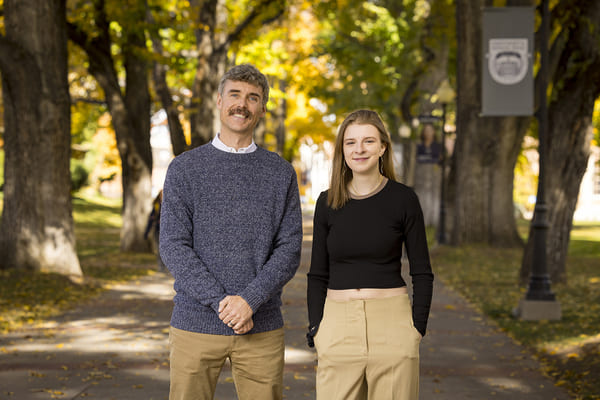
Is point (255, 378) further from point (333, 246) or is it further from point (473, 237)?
point (473, 237)

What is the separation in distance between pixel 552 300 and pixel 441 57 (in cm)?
2169

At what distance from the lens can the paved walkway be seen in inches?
277

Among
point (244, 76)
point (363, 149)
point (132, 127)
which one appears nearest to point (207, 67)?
point (132, 127)

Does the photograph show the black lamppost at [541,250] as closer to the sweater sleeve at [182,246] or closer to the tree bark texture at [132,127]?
the sweater sleeve at [182,246]

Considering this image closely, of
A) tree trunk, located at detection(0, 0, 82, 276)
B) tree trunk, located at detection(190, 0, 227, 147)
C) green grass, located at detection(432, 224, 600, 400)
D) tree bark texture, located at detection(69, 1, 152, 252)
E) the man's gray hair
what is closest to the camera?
the man's gray hair

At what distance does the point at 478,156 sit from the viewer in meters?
22.3

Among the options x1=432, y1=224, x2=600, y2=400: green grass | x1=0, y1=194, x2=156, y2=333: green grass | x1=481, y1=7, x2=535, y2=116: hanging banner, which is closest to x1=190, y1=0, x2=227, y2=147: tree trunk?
x1=0, y1=194, x2=156, y2=333: green grass

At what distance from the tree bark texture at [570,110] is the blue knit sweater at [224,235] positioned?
10.2 m

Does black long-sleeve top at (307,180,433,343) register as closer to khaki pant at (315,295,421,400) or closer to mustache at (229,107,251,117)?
khaki pant at (315,295,421,400)

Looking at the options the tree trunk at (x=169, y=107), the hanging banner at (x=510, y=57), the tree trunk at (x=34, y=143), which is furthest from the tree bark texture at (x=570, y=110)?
the tree trunk at (x=169, y=107)

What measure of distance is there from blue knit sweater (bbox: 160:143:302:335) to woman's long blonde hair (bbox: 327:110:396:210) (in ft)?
0.78

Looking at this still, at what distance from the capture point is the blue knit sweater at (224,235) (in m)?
3.78

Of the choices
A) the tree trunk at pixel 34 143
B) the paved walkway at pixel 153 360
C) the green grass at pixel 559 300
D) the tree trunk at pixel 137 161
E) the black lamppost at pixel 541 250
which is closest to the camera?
the paved walkway at pixel 153 360

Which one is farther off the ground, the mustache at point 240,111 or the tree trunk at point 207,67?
the tree trunk at point 207,67
